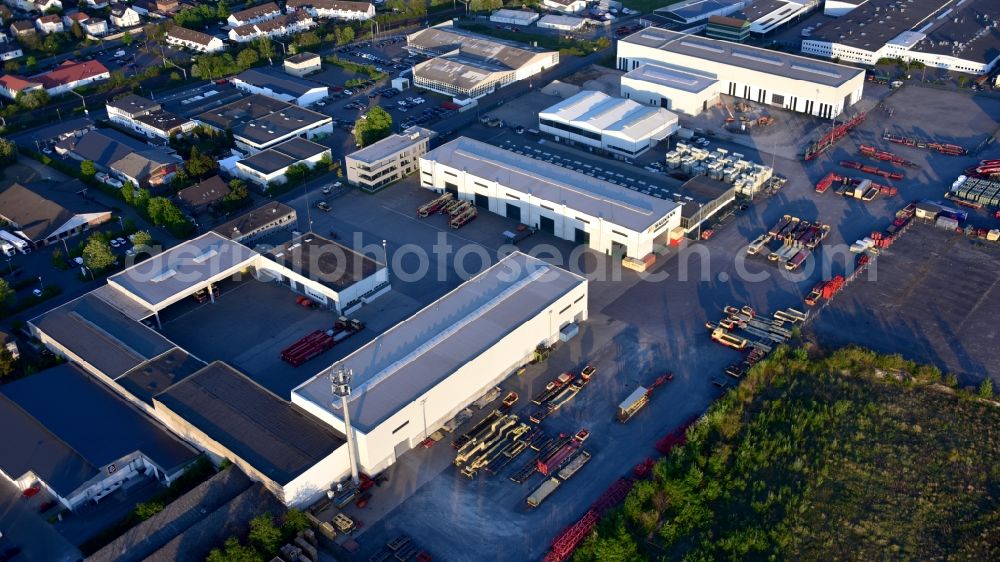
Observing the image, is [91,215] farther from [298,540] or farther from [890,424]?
[890,424]

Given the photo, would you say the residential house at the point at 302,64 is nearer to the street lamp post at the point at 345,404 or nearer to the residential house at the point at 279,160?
the residential house at the point at 279,160

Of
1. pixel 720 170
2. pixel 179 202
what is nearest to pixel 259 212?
pixel 179 202

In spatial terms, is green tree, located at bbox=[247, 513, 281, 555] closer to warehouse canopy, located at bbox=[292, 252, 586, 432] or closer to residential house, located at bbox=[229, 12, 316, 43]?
warehouse canopy, located at bbox=[292, 252, 586, 432]

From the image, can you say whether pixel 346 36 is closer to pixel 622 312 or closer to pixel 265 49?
pixel 265 49

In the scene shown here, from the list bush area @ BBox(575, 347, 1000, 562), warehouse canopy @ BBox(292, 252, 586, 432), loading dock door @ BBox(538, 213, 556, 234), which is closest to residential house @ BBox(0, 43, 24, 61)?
loading dock door @ BBox(538, 213, 556, 234)

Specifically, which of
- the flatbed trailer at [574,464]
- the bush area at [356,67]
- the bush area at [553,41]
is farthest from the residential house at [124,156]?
the bush area at [553,41]

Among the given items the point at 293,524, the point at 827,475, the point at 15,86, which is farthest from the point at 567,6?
the point at 293,524
